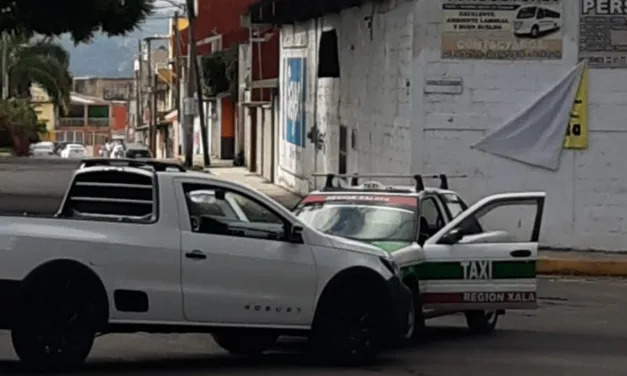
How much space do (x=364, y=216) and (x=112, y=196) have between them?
3701 millimetres

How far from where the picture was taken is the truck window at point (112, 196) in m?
11.4

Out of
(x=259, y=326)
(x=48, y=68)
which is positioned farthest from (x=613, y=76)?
(x=48, y=68)

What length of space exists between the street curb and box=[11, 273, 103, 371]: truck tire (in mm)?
12635

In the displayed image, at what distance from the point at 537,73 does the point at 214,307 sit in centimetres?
1365

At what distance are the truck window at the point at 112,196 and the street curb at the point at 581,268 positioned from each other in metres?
11.9

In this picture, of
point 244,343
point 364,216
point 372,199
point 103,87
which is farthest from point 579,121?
point 103,87

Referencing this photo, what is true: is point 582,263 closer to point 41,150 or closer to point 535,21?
point 535,21

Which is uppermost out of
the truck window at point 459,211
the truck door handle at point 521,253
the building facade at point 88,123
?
the truck window at point 459,211

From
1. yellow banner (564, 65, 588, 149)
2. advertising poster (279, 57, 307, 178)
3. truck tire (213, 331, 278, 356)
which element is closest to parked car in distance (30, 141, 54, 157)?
advertising poster (279, 57, 307, 178)

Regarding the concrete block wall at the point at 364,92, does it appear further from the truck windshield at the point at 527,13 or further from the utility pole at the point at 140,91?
the utility pole at the point at 140,91

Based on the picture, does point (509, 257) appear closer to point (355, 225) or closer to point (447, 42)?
point (355, 225)

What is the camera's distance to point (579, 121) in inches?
947

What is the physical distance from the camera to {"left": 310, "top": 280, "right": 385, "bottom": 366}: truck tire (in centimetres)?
1202

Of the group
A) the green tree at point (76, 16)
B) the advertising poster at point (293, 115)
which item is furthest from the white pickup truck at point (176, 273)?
the advertising poster at point (293, 115)
